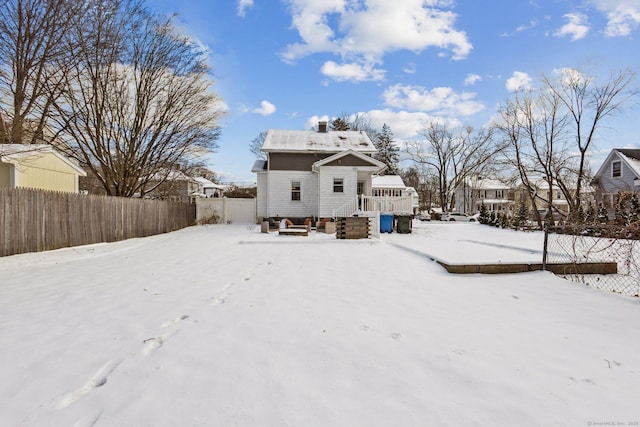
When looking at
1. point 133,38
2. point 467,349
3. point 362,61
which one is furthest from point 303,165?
point 467,349

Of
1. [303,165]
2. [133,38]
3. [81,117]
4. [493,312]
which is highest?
[133,38]

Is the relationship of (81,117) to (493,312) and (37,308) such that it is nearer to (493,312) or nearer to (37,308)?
(37,308)

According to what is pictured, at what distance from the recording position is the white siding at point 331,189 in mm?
16891

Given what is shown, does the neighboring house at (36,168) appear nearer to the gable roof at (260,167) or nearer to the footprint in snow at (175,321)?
the gable roof at (260,167)

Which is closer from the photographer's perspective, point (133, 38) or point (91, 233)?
point (91, 233)

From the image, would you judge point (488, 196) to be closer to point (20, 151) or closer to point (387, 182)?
point (387, 182)

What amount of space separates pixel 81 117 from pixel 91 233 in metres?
6.93

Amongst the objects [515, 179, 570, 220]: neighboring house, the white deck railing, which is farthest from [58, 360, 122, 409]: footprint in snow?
[515, 179, 570, 220]: neighboring house

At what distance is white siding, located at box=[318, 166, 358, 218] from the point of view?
1689 cm

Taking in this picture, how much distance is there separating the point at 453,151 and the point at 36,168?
36357 millimetres

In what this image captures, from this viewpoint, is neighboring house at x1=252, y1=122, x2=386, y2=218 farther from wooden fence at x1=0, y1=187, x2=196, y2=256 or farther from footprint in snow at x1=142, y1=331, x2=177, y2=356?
footprint in snow at x1=142, y1=331, x2=177, y2=356

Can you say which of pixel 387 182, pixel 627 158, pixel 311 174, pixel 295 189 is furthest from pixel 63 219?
pixel 627 158

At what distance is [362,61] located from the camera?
57.2 feet

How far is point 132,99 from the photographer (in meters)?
15.3
